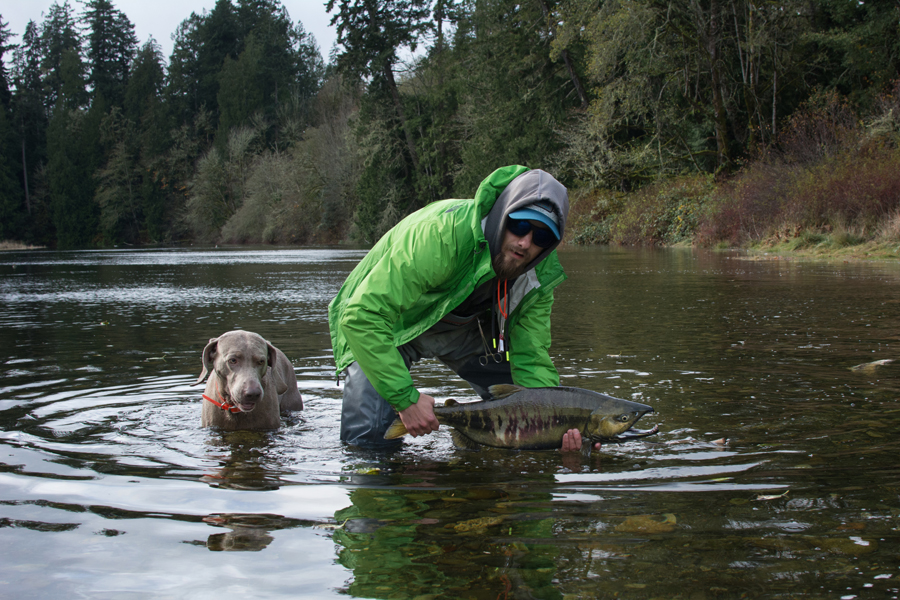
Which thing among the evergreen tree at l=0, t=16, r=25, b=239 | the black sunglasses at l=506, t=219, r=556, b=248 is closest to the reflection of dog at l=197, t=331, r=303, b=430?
the black sunglasses at l=506, t=219, r=556, b=248

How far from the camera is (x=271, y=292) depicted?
58.2 ft

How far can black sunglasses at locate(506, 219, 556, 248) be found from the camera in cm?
419

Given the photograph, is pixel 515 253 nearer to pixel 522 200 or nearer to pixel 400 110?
pixel 522 200

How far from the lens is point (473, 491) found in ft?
12.5

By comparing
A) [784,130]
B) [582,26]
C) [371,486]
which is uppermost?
[582,26]

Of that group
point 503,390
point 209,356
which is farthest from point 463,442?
point 209,356

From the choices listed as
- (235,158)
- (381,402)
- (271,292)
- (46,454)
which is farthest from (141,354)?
(235,158)

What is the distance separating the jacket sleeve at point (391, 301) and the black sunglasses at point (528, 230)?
1.08ft

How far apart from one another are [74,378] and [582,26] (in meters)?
33.7

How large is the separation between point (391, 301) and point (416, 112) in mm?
55123

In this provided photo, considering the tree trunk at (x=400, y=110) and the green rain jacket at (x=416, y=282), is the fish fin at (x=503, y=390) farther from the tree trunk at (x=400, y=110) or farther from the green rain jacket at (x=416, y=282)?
the tree trunk at (x=400, y=110)

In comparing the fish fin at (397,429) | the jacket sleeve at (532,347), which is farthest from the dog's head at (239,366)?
the jacket sleeve at (532,347)

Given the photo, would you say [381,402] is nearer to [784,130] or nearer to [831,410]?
[831,410]

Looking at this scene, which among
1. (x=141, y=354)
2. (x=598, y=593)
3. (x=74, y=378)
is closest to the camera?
(x=598, y=593)
